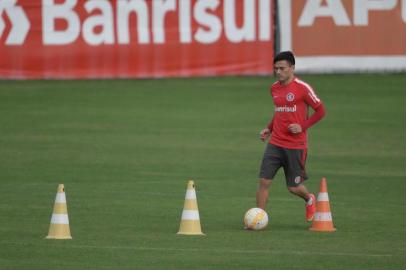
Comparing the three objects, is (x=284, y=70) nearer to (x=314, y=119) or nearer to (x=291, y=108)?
(x=291, y=108)

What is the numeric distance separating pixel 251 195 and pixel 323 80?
50.5 ft

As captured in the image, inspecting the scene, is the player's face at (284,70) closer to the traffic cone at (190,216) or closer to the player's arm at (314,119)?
the player's arm at (314,119)

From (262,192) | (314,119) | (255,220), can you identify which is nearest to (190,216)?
(255,220)

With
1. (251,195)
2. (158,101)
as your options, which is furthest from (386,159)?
(158,101)

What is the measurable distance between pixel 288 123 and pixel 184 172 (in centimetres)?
653

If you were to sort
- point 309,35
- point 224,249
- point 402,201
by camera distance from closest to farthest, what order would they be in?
point 224,249
point 402,201
point 309,35

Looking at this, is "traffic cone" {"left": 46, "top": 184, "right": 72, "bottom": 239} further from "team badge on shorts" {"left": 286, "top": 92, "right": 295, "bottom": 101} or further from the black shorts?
"team badge on shorts" {"left": 286, "top": 92, "right": 295, "bottom": 101}

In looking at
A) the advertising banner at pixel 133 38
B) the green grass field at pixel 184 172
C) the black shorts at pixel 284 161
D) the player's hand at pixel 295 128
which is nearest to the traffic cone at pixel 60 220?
the green grass field at pixel 184 172

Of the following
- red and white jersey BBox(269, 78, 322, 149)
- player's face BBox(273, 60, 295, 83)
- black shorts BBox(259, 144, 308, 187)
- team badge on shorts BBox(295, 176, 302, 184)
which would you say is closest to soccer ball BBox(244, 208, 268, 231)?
black shorts BBox(259, 144, 308, 187)

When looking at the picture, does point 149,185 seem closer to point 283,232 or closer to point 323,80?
point 283,232

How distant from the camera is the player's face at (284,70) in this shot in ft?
51.4

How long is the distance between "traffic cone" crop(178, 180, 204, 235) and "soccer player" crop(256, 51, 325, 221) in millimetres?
1346

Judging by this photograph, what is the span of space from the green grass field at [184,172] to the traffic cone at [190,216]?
0.19m

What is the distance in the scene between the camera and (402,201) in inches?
722
